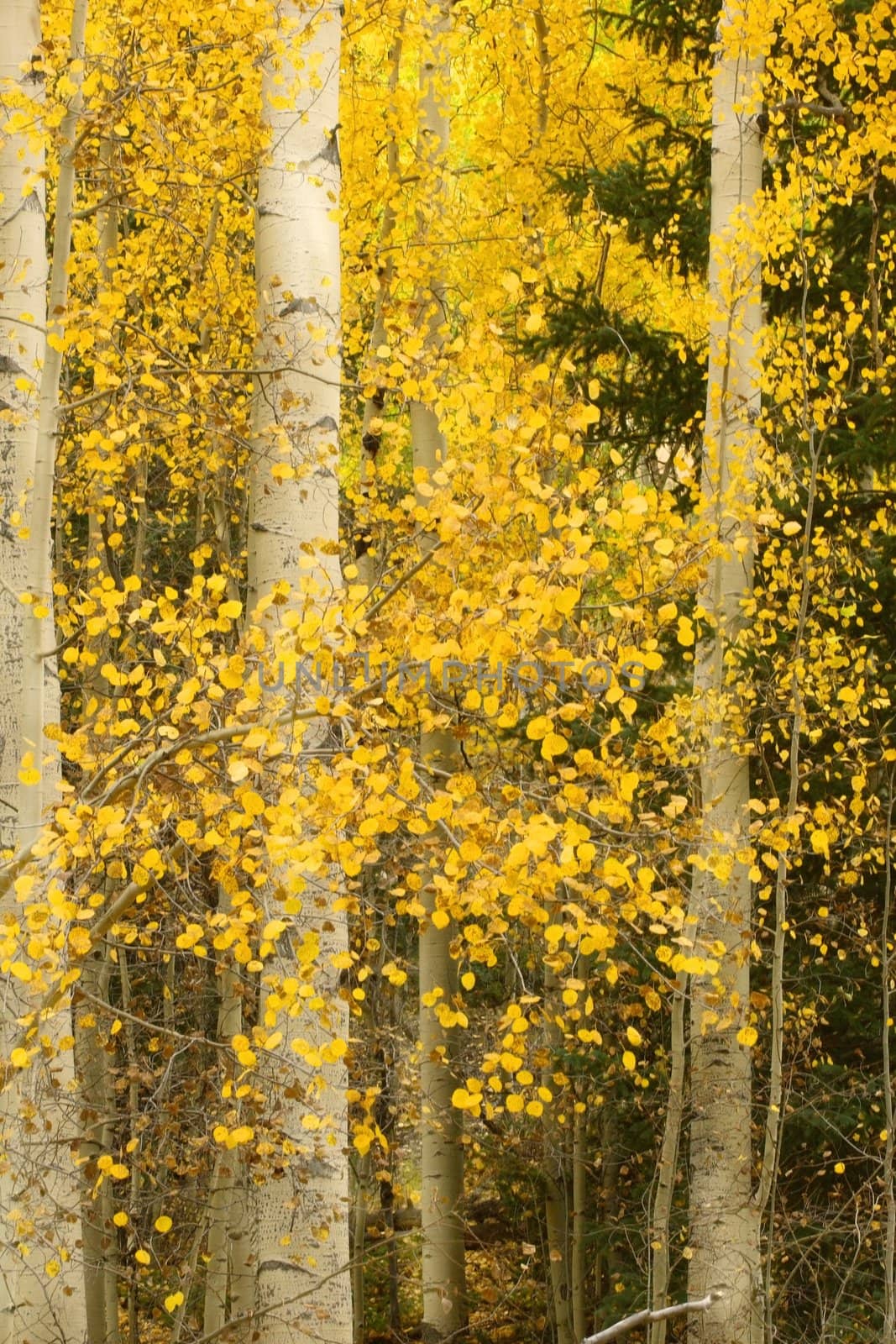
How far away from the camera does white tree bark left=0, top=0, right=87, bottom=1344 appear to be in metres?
3.34

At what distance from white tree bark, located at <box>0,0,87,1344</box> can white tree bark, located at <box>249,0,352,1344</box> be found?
0.53m

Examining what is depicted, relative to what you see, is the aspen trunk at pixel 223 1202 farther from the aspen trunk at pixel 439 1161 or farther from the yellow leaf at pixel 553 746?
the yellow leaf at pixel 553 746

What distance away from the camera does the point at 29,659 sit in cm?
335

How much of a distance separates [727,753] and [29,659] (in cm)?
301

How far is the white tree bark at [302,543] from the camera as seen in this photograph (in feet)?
10.4

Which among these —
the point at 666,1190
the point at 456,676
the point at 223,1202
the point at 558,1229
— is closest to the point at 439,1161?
the point at 223,1202

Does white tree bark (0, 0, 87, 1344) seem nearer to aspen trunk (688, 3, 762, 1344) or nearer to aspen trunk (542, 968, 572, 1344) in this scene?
aspen trunk (688, 3, 762, 1344)

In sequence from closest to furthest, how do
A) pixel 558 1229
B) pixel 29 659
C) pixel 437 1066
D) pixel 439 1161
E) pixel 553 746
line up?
pixel 553 746 < pixel 29 659 < pixel 437 1066 < pixel 439 1161 < pixel 558 1229

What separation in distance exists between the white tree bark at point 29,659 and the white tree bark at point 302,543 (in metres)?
0.53

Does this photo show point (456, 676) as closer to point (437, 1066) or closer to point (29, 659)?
point (29, 659)

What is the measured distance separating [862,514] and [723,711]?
1.41m

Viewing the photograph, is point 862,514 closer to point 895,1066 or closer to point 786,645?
point 786,645

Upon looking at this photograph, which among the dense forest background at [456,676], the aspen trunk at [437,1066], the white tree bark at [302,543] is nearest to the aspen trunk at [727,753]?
the dense forest background at [456,676]

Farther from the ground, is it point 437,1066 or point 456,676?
point 456,676
